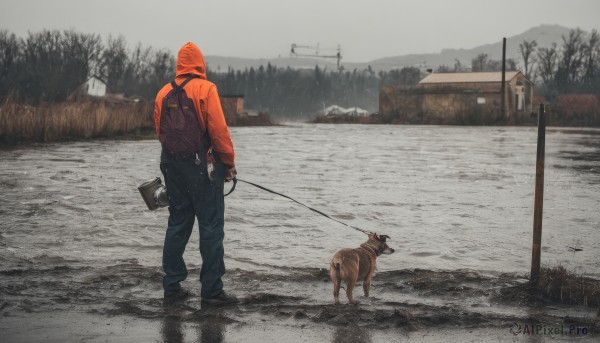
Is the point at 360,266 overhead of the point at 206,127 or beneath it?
beneath

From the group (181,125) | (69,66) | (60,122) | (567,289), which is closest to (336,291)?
(181,125)

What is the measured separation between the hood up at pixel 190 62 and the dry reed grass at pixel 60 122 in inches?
776

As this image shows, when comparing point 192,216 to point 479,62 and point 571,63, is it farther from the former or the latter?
point 479,62

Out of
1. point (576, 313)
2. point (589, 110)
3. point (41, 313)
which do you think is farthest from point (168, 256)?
point (589, 110)

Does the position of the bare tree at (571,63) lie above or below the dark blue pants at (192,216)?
above

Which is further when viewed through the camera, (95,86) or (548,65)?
(548,65)

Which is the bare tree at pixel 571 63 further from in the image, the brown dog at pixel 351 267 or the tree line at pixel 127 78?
the brown dog at pixel 351 267

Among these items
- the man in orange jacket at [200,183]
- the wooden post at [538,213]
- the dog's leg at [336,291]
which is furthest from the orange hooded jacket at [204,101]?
the wooden post at [538,213]

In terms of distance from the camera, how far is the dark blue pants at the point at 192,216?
5363 mm

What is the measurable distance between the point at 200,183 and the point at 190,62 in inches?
38.4

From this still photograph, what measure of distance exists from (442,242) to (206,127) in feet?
13.6

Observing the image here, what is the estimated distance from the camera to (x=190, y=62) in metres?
5.44

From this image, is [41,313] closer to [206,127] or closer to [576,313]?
[206,127]

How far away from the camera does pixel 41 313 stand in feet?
16.5
